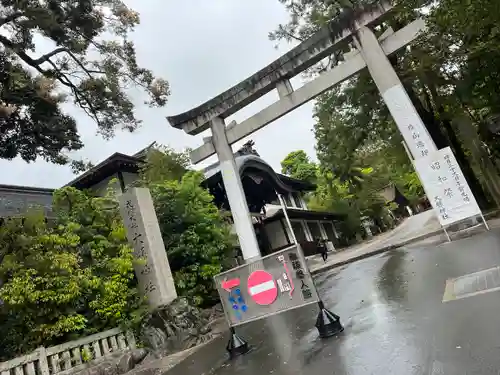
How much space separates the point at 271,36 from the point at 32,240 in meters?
13.7

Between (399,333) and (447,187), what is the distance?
6.28 metres

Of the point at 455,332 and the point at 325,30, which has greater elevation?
the point at 325,30

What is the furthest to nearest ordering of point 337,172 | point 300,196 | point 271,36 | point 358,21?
1. point 300,196
2. point 337,172
3. point 271,36
4. point 358,21

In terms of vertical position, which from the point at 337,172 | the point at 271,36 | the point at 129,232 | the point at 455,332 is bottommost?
the point at 455,332

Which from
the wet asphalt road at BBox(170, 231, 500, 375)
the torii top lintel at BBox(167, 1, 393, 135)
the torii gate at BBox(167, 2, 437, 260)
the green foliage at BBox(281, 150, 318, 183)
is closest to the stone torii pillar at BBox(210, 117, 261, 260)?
the torii gate at BBox(167, 2, 437, 260)

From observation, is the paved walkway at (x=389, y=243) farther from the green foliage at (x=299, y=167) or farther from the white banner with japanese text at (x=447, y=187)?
the green foliage at (x=299, y=167)

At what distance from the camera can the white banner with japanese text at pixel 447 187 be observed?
923 cm

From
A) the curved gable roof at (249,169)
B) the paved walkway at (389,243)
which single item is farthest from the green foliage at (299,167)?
the paved walkway at (389,243)

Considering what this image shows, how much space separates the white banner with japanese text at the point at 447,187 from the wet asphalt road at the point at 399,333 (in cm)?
124

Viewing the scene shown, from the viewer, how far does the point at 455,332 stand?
3621 mm

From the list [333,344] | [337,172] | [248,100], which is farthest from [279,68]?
[337,172]

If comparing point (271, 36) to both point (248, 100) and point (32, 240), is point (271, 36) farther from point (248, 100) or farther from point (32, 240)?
point (32, 240)

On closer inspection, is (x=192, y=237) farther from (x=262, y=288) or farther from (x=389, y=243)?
(x=389, y=243)

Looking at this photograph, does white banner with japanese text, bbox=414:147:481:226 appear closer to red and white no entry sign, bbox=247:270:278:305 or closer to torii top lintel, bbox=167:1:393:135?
torii top lintel, bbox=167:1:393:135
